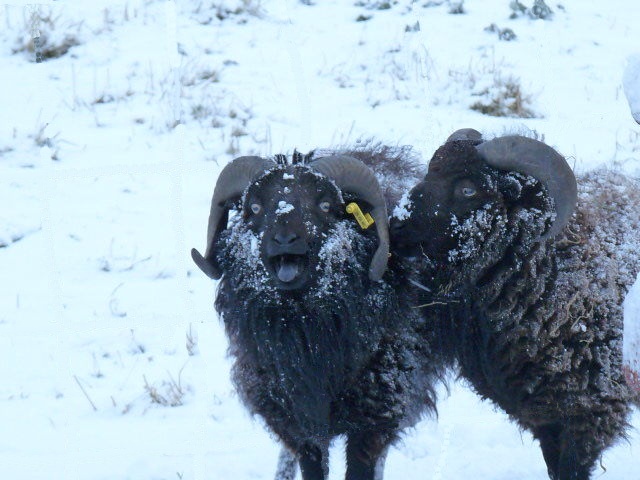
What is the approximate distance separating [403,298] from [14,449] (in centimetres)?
275

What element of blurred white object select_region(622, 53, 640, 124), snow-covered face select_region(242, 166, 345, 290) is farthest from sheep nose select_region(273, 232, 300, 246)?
blurred white object select_region(622, 53, 640, 124)

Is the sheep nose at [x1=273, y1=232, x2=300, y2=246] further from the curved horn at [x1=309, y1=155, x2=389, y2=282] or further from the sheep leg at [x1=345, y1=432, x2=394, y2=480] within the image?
the sheep leg at [x1=345, y1=432, x2=394, y2=480]

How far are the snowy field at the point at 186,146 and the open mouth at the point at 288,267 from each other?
1599mm

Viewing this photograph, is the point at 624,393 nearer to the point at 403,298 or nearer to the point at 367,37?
the point at 403,298

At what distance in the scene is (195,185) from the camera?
966 cm

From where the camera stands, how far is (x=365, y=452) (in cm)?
548

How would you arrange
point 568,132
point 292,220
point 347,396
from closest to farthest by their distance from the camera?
point 292,220 → point 347,396 → point 568,132

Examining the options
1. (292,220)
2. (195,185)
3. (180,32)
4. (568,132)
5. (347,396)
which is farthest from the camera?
(180,32)

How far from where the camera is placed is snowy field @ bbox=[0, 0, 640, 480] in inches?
263

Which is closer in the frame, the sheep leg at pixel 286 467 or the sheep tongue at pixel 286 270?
the sheep tongue at pixel 286 270

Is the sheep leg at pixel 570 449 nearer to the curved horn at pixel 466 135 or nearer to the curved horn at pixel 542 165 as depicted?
the curved horn at pixel 542 165

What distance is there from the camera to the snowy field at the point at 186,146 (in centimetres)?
667

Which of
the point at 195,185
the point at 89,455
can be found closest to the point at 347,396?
the point at 89,455

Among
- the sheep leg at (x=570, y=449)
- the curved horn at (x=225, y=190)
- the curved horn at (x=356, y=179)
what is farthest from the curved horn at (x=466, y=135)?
the sheep leg at (x=570, y=449)
